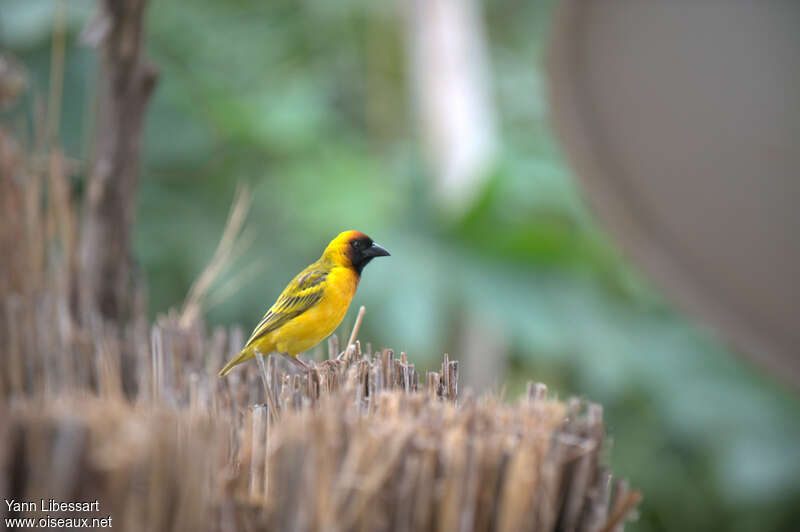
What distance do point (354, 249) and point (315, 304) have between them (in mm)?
135

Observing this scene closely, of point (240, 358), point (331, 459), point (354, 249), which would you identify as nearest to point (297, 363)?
point (240, 358)

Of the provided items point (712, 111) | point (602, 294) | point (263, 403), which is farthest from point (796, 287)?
point (602, 294)

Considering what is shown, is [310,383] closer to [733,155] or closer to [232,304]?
[733,155]

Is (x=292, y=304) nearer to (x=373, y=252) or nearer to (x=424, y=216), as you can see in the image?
(x=373, y=252)

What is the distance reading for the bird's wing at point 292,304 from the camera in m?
1.20

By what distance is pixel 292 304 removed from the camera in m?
1.22

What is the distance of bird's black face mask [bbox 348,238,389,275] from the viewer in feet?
3.59

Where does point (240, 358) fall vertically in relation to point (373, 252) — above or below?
below

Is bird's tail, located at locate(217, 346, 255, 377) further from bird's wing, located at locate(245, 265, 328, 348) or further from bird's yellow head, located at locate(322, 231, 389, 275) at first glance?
bird's yellow head, located at locate(322, 231, 389, 275)

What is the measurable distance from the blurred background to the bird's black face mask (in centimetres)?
237

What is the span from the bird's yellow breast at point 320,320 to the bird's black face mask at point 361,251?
0.01 metres

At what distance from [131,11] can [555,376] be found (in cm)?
443

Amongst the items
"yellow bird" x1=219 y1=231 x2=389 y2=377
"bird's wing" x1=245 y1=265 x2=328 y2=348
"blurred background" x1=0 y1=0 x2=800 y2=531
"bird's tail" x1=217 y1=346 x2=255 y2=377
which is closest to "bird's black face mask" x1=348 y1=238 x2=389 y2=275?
"yellow bird" x1=219 y1=231 x2=389 y2=377

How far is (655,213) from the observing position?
2861 mm
